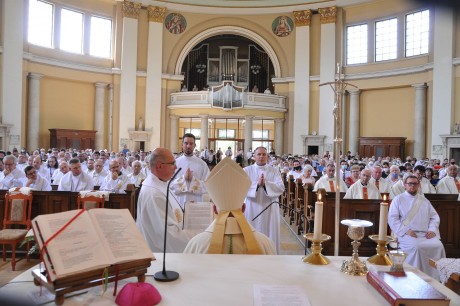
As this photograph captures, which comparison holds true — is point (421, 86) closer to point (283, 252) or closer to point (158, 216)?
point (283, 252)

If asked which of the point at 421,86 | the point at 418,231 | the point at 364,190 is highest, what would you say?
the point at 421,86

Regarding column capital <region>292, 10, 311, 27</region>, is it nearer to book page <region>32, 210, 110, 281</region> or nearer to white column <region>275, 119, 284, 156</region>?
white column <region>275, 119, 284, 156</region>

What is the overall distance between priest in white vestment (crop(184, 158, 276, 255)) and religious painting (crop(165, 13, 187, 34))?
75.9ft

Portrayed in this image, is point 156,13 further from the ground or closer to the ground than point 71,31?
further from the ground

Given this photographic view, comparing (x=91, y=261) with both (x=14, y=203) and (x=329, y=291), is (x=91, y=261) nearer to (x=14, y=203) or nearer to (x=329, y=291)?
(x=329, y=291)

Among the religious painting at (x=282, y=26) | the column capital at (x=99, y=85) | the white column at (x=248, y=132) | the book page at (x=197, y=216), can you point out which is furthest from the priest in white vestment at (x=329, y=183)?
the religious painting at (x=282, y=26)

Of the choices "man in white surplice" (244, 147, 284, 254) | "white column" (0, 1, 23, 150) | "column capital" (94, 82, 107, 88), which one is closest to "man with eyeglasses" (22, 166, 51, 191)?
"man in white surplice" (244, 147, 284, 254)

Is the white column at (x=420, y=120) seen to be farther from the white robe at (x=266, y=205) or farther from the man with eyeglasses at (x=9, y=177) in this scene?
the man with eyeglasses at (x=9, y=177)

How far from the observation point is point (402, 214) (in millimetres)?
5812

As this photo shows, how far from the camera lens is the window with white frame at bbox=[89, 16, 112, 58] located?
74.4ft

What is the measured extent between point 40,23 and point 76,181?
1596 cm

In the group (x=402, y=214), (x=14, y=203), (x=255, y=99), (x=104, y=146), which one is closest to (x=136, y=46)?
(x=104, y=146)

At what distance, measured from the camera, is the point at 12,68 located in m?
18.5

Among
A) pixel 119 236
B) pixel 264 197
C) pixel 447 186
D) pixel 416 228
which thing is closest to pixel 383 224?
pixel 119 236
